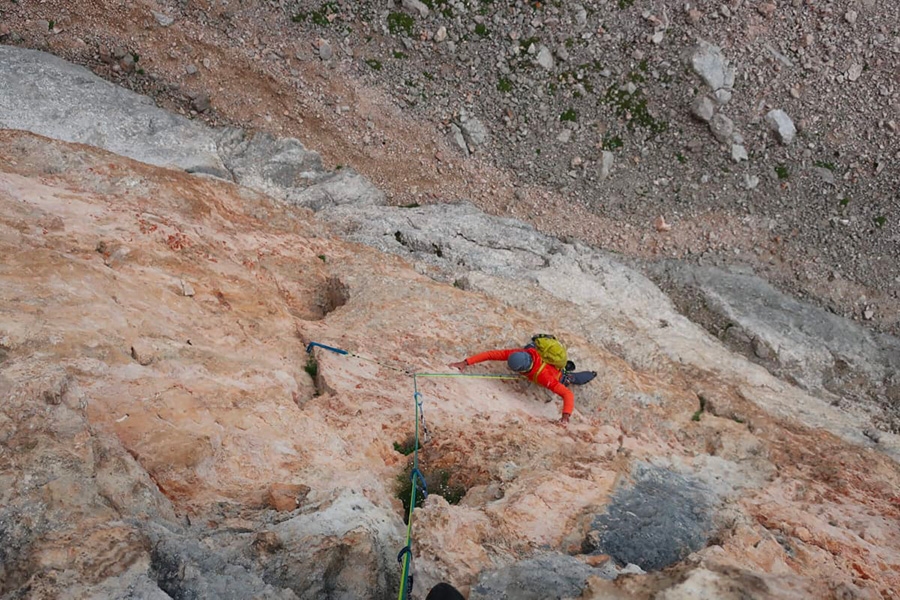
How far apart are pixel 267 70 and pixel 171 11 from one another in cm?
307

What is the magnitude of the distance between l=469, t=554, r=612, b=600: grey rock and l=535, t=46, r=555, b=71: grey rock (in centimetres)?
1680

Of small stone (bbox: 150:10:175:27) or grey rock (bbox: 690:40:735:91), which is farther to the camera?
grey rock (bbox: 690:40:735:91)

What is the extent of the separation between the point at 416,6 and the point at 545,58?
445cm

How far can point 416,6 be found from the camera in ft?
61.3

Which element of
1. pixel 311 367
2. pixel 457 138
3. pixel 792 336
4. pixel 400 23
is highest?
pixel 400 23

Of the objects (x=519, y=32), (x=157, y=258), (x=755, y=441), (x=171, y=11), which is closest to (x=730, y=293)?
(x=755, y=441)

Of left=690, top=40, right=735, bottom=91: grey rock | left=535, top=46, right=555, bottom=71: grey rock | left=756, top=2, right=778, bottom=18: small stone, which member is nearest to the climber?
left=535, top=46, right=555, bottom=71: grey rock

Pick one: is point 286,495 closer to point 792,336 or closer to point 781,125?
point 792,336

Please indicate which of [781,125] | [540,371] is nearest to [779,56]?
[781,125]

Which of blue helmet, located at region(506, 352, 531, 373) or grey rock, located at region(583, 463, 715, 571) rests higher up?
grey rock, located at region(583, 463, 715, 571)

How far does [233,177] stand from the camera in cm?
1570

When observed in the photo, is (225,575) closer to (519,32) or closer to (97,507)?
(97,507)

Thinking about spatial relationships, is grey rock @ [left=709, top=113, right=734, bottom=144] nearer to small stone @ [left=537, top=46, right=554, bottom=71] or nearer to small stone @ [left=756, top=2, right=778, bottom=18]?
small stone @ [left=756, top=2, right=778, bottom=18]

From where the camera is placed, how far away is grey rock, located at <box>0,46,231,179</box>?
45.5 ft
